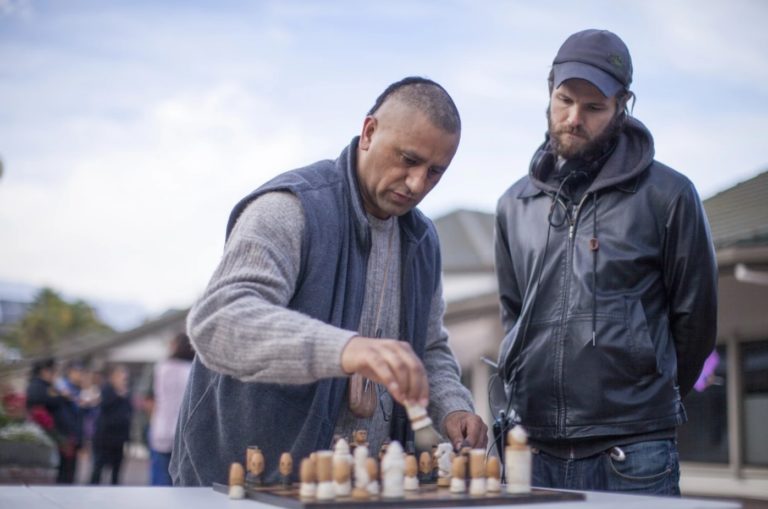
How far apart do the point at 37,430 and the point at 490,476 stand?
1313 centimetres

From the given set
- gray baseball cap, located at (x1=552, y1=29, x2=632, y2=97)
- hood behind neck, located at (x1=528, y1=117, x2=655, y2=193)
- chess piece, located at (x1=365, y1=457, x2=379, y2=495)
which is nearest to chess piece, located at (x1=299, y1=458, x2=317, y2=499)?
chess piece, located at (x1=365, y1=457, x2=379, y2=495)

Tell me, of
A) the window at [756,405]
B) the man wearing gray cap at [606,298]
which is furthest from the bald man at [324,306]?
the window at [756,405]

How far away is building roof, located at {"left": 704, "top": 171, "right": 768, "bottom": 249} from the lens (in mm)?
9391

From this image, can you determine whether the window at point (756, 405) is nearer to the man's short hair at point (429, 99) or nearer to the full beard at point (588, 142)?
the full beard at point (588, 142)

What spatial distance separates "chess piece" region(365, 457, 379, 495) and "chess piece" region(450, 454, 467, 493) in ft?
0.68

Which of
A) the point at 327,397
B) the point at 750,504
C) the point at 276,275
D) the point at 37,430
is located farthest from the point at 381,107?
the point at 37,430

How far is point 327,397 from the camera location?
2.42 meters

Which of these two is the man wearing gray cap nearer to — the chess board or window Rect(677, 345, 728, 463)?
the chess board

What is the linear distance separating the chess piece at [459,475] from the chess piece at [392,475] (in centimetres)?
16

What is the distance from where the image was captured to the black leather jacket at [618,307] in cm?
285

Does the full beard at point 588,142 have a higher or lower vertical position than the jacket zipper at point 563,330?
higher

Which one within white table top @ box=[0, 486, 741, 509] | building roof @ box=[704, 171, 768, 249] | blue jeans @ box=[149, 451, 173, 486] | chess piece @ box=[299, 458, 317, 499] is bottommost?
blue jeans @ box=[149, 451, 173, 486]

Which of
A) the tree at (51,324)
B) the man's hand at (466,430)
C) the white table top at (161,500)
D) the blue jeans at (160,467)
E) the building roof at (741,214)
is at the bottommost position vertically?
the blue jeans at (160,467)

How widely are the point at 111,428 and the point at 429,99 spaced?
10.2m
